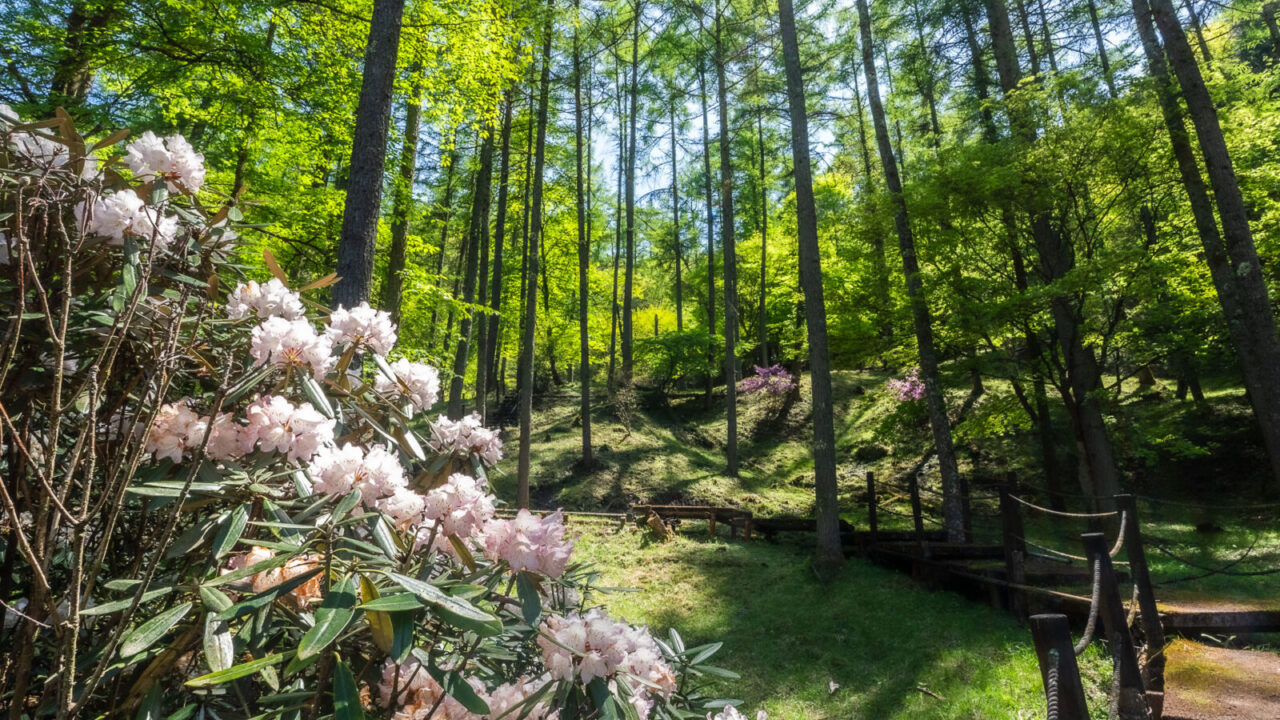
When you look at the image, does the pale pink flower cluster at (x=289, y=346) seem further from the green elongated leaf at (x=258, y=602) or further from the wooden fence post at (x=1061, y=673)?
the wooden fence post at (x=1061, y=673)

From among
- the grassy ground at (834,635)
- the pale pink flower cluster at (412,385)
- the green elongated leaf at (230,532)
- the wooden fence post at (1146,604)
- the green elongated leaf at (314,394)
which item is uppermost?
the pale pink flower cluster at (412,385)

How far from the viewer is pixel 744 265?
18891 mm

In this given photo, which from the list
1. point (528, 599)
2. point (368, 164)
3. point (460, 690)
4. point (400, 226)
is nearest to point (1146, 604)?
point (528, 599)

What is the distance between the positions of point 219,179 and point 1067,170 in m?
10.5

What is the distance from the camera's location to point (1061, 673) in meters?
1.64

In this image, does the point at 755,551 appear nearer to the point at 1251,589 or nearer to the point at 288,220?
the point at 1251,589

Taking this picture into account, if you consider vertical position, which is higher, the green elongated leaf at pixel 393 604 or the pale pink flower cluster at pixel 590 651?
the green elongated leaf at pixel 393 604

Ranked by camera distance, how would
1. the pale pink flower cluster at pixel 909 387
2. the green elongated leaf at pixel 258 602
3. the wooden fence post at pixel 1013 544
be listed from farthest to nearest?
the pale pink flower cluster at pixel 909 387, the wooden fence post at pixel 1013 544, the green elongated leaf at pixel 258 602

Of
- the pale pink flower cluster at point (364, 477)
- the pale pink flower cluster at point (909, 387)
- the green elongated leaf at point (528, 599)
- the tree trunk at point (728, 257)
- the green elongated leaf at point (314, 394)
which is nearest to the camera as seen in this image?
the green elongated leaf at point (528, 599)

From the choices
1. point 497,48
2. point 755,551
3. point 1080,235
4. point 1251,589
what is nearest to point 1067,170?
point 1080,235

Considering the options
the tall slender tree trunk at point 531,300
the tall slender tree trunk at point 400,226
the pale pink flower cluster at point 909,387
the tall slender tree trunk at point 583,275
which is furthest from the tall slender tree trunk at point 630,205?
the tall slender tree trunk at point 400,226

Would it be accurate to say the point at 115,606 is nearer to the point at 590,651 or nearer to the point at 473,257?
the point at 590,651

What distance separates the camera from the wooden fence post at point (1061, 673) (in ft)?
5.31

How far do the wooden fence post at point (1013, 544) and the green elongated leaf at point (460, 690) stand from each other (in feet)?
19.2
